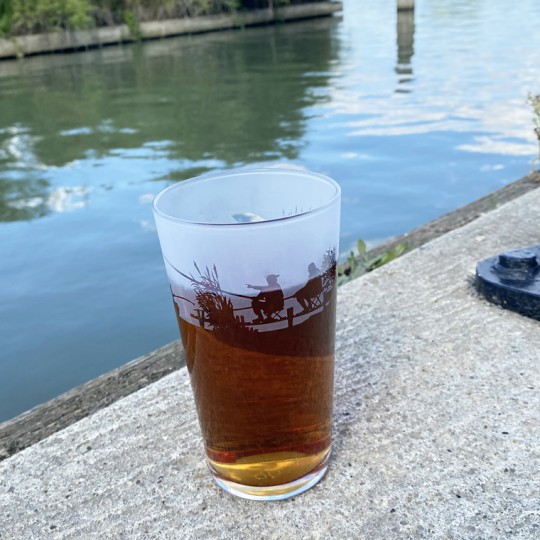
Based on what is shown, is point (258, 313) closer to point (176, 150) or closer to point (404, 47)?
point (176, 150)

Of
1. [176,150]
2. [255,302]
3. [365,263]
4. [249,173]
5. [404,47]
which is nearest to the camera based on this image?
[255,302]

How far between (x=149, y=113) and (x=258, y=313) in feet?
25.1

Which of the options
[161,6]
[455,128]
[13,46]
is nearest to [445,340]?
[455,128]

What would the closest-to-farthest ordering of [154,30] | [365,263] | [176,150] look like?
[365,263], [176,150], [154,30]

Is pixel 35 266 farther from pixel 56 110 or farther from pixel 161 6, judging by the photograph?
pixel 161 6

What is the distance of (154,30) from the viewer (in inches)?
696

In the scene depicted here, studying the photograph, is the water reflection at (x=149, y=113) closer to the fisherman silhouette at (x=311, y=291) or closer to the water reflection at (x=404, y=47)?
the water reflection at (x=404, y=47)

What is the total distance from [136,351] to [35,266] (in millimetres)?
1134

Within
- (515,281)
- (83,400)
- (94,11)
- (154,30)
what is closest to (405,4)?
(154,30)

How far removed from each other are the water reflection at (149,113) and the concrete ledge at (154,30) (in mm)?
873

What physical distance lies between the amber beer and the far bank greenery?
1607 centimetres

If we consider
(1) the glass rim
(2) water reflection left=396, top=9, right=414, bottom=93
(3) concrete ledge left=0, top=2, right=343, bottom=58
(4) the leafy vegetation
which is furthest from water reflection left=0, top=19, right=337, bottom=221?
(1) the glass rim

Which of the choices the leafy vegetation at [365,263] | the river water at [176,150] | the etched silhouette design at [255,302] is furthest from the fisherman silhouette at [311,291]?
the river water at [176,150]

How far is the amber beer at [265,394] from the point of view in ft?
2.78
